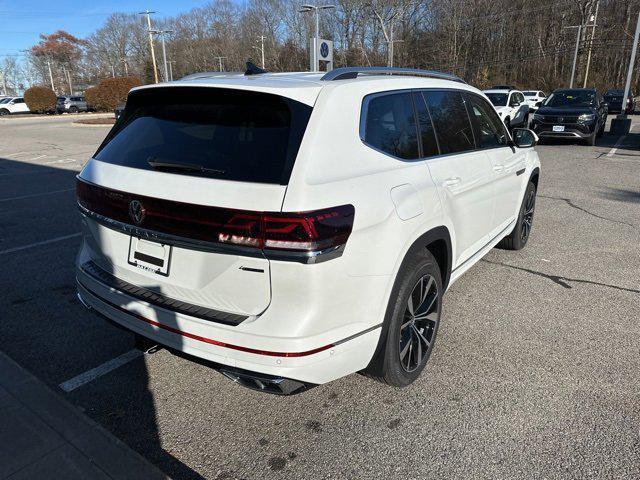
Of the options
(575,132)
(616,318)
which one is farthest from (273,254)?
(575,132)

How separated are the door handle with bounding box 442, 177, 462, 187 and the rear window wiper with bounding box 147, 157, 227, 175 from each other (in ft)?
4.85

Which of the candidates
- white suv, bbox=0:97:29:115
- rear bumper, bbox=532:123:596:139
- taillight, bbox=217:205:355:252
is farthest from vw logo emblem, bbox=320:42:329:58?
white suv, bbox=0:97:29:115

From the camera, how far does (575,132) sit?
14.9m

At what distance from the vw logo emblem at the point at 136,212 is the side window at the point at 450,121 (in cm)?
194

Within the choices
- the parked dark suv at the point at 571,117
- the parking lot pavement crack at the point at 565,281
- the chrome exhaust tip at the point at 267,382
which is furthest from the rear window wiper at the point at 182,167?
the parked dark suv at the point at 571,117

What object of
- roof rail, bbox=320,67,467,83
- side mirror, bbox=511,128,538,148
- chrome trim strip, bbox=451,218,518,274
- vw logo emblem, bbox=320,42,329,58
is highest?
vw logo emblem, bbox=320,42,329,58

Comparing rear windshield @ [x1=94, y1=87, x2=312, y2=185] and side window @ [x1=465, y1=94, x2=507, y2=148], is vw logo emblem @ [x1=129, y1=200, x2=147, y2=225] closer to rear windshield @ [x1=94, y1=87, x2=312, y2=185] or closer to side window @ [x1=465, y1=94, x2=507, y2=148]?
rear windshield @ [x1=94, y1=87, x2=312, y2=185]

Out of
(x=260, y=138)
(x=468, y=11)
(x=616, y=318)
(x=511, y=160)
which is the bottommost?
(x=616, y=318)

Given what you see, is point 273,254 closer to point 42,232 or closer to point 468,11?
point 42,232

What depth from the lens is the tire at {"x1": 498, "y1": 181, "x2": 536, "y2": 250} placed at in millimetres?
5179

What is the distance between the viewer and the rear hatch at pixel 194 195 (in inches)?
83.8

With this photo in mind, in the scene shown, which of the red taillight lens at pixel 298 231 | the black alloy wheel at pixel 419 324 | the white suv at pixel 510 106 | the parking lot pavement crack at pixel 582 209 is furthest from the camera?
the white suv at pixel 510 106

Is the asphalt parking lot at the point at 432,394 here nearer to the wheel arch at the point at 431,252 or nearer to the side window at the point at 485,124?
the wheel arch at the point at 431,252

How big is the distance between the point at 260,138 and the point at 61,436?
1.85 m
